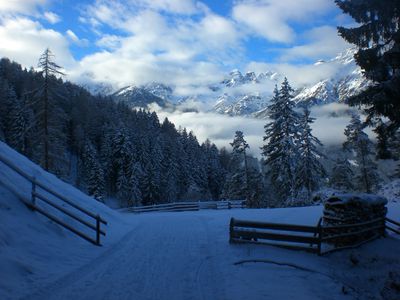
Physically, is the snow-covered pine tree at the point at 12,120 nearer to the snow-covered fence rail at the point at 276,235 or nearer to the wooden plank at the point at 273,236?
the snow-covered fence rail at the point at 276,235

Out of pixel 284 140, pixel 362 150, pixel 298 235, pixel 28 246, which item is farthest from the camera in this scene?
pixel 362 150

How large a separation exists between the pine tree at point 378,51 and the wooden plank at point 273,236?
5.80m

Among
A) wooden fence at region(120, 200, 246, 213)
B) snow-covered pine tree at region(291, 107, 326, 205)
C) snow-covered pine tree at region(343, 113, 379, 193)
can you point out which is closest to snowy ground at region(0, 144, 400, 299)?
wooden fence at region(120, 200, 246, 213)

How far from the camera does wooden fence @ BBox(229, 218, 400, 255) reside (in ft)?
45.9

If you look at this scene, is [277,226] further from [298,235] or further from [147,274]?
[147,274]

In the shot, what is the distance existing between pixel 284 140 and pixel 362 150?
33.3 ft

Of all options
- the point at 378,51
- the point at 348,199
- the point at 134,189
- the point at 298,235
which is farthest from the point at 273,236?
the point at 134,189

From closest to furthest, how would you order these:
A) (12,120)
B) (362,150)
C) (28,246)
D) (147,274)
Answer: (147,274)
(28,246)
(362,150)
(12,120)

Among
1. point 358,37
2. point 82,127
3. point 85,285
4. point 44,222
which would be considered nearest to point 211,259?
point 85,285

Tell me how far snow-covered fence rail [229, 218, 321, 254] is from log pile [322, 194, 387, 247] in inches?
46.7

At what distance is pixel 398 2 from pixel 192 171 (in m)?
78.4

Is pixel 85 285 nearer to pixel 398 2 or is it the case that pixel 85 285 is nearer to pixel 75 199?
pixel 75 199

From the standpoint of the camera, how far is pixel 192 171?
91.9 m

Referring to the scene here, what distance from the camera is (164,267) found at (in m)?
11.5
